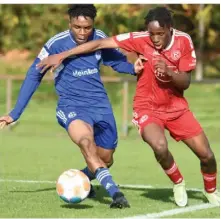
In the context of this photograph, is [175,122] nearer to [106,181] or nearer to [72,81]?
[106,181]

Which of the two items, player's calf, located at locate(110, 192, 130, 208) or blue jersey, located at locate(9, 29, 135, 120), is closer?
player's calf, located at locate(110, 192, 130, 208)

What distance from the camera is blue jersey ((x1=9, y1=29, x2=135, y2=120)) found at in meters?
9.79

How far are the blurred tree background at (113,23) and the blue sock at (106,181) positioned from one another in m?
16.4

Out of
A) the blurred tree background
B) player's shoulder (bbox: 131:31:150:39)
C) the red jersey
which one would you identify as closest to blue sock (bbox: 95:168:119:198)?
the red jersey

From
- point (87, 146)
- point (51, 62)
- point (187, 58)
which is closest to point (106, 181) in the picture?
point (87, 146)

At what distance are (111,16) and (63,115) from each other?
58.0ft

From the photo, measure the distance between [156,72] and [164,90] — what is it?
25cm

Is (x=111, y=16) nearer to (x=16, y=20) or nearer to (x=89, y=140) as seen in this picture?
(x=16, y=20)

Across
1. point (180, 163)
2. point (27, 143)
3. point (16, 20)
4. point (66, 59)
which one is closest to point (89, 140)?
point (66, 59)

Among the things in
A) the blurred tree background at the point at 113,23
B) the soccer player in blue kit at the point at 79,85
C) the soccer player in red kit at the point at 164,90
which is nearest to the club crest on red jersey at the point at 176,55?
the soccer player in red kit at the point at 164,90

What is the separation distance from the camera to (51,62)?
963 cm

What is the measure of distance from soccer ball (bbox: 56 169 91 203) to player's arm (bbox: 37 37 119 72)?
50.8 inches

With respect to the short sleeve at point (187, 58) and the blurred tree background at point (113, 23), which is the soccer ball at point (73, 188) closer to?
the short sleeve at point (187, 58)

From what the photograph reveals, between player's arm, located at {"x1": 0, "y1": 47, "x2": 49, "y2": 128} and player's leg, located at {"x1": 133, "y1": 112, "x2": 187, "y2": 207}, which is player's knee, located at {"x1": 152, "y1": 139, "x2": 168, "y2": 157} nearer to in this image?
player's leg, located at {"x1": 133, "y1": 112, "x2": 187, "y2": 207}
